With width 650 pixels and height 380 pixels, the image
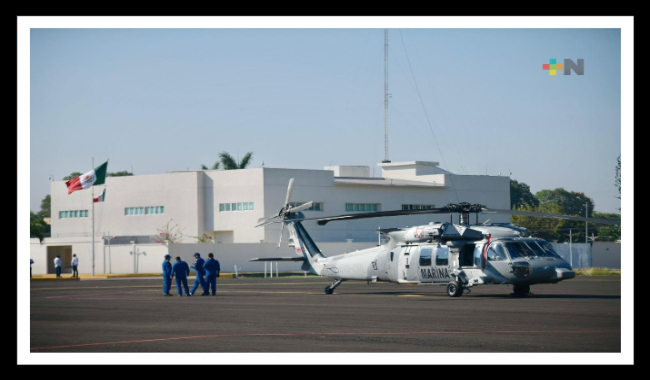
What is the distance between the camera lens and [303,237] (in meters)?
31.2

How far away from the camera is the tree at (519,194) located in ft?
329

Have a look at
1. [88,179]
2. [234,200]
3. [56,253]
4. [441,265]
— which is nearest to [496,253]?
[441,265]

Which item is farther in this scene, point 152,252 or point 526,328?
point 152,252

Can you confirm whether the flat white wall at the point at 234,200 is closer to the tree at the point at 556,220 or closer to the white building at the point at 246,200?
the white building at the point at 246,200

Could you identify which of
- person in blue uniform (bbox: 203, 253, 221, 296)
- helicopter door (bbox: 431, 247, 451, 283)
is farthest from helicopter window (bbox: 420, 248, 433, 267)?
person in blue uniform (bbox: 203, 253, 221, 296)

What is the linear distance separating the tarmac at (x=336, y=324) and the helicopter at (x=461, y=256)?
0.65 m

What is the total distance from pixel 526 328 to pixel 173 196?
57.4 metres

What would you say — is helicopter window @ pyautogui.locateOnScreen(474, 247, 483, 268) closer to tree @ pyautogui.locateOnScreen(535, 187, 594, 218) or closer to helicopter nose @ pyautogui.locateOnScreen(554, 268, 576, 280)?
helicopter nose @ pyautogui.locateOnScreen(554, 268, 576, 280)

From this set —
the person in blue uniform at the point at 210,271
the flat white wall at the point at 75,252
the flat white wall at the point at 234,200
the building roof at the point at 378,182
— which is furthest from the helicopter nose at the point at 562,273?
the flat white wall at the point at 75,252

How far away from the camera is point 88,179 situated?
176ft
